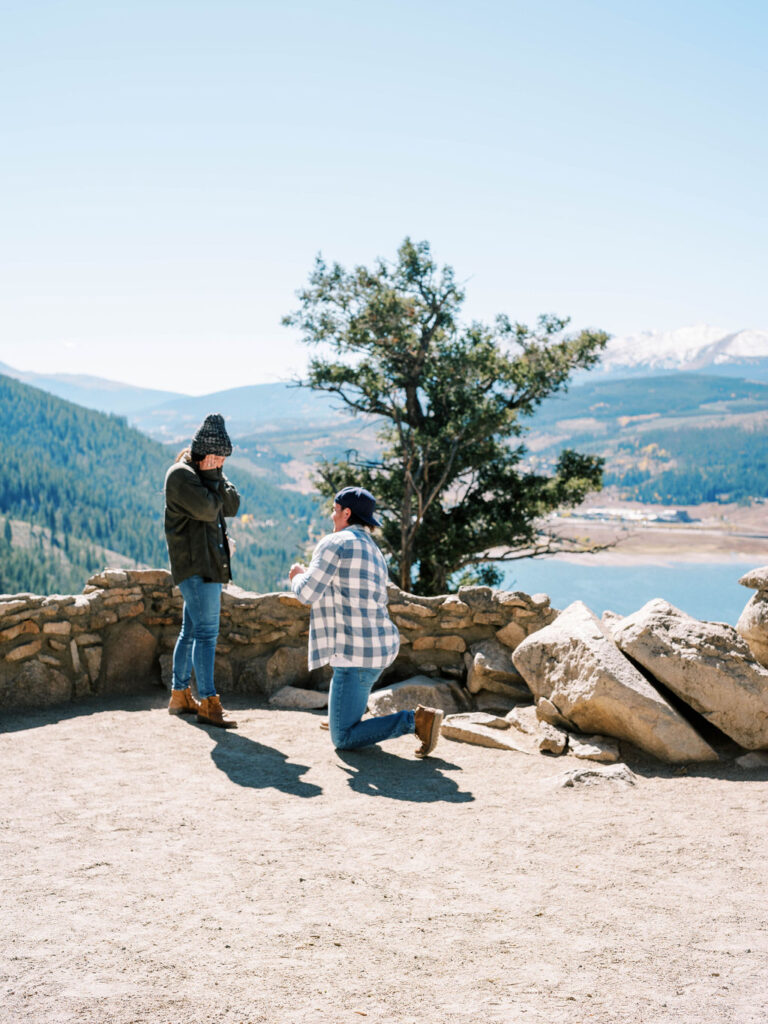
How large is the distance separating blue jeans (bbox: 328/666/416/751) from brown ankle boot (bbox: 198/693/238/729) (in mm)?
1071

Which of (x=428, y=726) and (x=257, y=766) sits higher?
(x=428, y=726)

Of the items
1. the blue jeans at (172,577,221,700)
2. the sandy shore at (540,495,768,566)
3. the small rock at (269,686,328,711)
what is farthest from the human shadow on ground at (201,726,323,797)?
the sandy shore at (540,495,768,566)

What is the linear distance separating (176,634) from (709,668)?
4738 mm

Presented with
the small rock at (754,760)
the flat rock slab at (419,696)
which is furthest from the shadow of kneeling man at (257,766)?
the small rock at (754,760)

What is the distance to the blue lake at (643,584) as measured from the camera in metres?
108

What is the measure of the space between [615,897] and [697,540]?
175 m

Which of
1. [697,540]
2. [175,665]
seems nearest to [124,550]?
[697,540]

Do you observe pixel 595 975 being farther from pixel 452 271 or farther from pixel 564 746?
pixel 452 271

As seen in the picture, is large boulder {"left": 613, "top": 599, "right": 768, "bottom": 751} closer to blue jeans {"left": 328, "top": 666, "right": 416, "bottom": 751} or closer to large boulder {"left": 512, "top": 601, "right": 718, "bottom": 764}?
large boulder {"left": 512, "top": 601, "right": 718, "bottom": 764}

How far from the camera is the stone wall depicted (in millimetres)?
6863

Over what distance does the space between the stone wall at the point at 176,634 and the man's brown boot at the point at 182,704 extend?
1.01 m

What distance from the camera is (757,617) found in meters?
5.65

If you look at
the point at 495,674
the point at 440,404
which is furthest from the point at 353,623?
the point at 440,404

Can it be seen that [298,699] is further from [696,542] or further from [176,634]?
[696,542]
